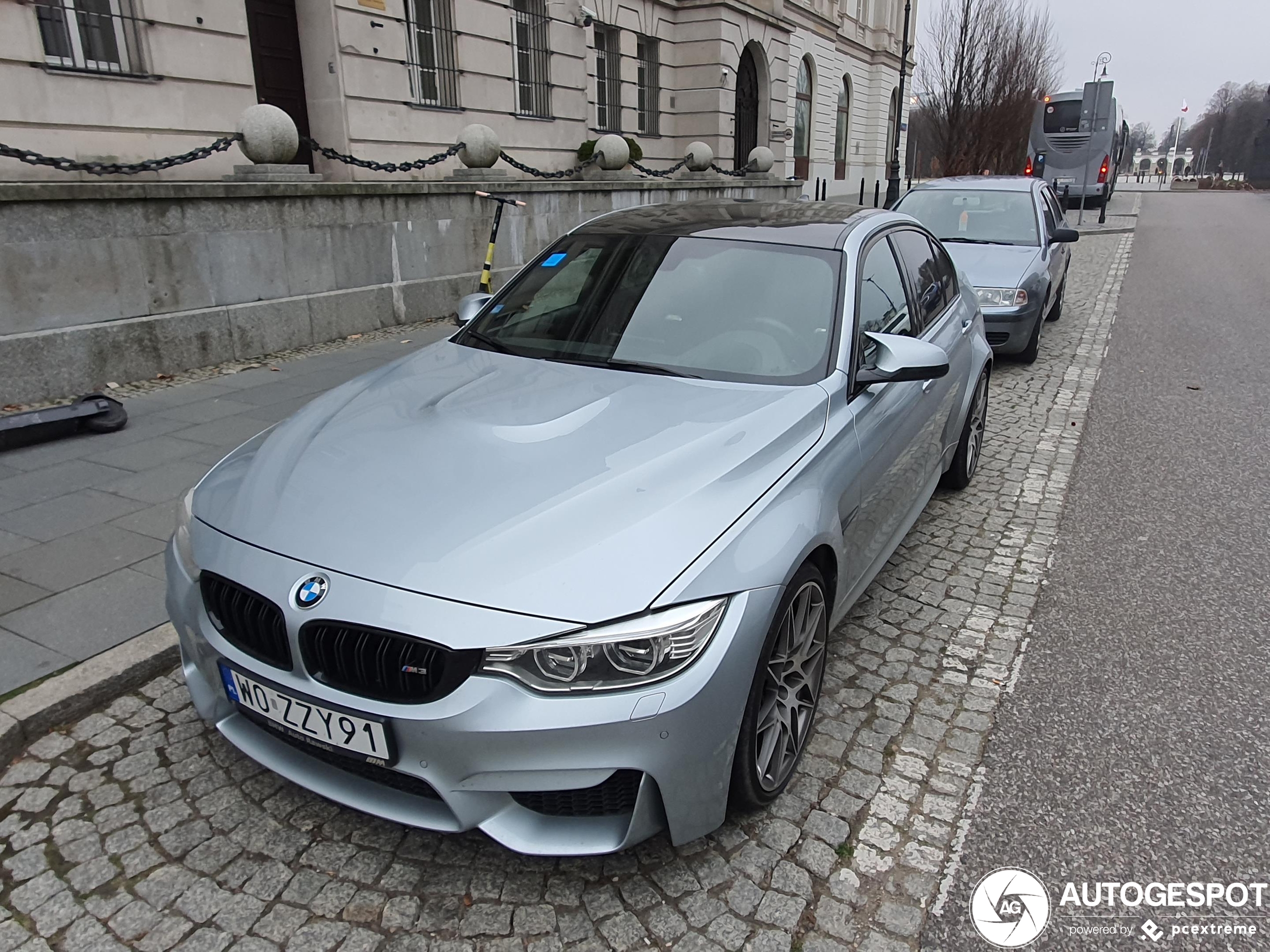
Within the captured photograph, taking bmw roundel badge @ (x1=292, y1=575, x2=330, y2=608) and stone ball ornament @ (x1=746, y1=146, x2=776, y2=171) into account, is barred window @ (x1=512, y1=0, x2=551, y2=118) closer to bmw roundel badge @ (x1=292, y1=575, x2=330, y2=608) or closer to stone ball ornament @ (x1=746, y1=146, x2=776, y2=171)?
stone ball ornament @ (x1=746, y1=146, x2=776, y2=171)

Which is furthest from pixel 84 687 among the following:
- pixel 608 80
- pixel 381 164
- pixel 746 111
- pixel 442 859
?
pixel 746 111

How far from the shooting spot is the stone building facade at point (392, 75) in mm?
9078

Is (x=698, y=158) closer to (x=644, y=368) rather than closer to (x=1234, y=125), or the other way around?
(x=644, y=368)

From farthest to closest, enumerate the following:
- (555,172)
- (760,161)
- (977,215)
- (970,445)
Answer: (760,161) → (555,172) → (977,215) → (970,445)

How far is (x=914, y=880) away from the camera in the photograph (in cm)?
245

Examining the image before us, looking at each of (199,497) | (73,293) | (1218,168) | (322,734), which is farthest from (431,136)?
(1218,168)

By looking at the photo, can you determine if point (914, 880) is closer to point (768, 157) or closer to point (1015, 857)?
point (1015, 857)

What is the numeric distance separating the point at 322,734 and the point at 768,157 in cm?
1921

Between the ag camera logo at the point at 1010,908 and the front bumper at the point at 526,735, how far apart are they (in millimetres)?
729

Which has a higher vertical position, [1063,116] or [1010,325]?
[1063,116]

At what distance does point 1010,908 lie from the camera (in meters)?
2.36

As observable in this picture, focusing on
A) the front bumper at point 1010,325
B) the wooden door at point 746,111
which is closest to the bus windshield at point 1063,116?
the wooden door at point 746,111

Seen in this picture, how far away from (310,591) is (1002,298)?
24.3ft

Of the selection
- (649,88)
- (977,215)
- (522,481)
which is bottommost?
(522,481)
